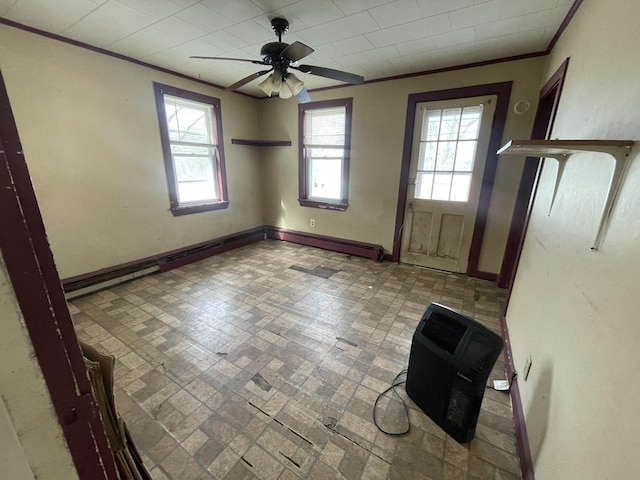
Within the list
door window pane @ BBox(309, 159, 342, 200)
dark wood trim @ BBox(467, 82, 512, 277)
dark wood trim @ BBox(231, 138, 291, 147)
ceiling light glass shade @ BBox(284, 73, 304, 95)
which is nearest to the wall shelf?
ceiling light glass shade @ BBox(284, 73, 304, 95)

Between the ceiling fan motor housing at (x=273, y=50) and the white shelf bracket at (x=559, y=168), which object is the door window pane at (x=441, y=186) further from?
the ceiling fan motor housing at (x=273, y=50)

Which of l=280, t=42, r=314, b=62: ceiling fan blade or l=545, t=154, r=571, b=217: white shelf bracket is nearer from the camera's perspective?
l=545, t=154, r=571, b=217: white shelf bracket

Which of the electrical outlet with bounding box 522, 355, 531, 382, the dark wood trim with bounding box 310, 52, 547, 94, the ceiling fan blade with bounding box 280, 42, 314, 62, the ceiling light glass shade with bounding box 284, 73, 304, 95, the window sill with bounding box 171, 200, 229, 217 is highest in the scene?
the dark wood trim with bounding box 310, 52, 547, 94

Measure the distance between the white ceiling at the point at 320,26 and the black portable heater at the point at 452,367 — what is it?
2194 millimetres

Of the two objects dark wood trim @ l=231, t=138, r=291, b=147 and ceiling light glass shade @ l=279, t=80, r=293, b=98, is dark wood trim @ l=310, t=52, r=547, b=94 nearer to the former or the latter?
dark wood trim @ l=231, t=138, r=291, b=147

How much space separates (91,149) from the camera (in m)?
2.65

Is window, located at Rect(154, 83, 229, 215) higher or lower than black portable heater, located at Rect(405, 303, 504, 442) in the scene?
higher

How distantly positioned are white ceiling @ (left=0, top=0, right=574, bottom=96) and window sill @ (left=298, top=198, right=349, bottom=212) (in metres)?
1.86

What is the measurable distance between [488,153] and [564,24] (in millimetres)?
1168

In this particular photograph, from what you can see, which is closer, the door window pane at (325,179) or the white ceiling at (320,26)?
the white ceiling at (320,26)

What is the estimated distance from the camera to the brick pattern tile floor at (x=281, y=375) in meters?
1.29

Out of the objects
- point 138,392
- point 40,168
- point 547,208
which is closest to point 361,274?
point 547,208

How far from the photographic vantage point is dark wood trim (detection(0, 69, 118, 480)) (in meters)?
0.38

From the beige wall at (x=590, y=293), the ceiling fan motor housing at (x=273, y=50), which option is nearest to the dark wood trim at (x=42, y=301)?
the beige wall at (x=590, y=293)
